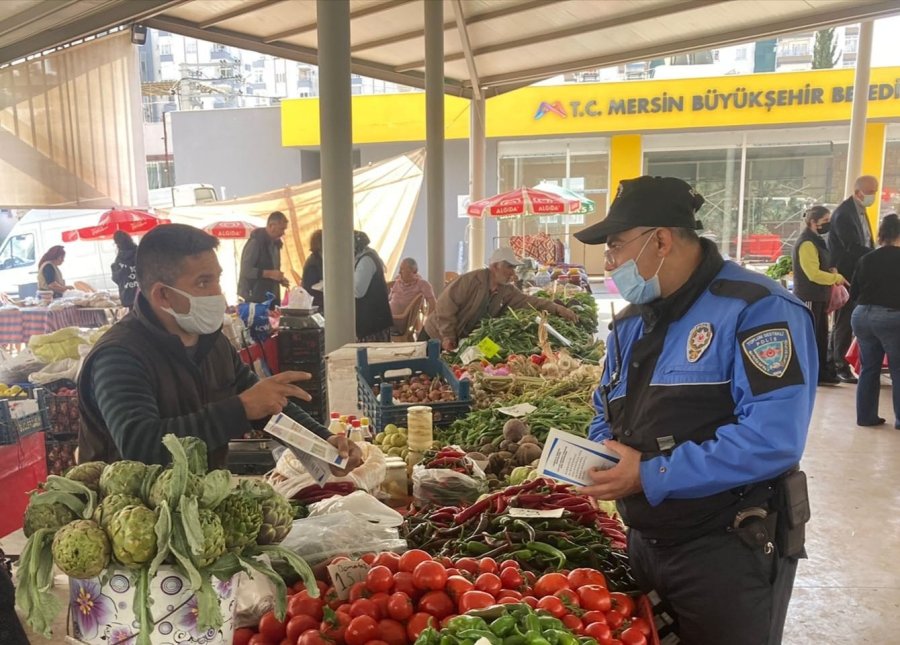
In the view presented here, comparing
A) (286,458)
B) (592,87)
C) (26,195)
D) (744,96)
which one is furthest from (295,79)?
(286,458)

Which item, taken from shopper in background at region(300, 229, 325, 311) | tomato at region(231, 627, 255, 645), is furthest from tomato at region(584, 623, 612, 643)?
shopper in background at region(300, 229, 325, 311)

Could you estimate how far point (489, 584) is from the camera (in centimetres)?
200

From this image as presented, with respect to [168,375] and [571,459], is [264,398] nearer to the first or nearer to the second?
[168,375]

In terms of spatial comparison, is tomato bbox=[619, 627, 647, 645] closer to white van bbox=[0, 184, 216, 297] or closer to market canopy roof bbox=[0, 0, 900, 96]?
market canopy roof bbox=[0, 0, 900, 96]

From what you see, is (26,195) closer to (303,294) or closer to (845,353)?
(303,294)

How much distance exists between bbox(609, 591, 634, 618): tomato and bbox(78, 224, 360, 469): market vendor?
100 cm

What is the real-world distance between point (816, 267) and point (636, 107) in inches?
469

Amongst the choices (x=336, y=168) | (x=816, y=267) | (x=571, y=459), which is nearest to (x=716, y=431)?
(x=571, y=459)

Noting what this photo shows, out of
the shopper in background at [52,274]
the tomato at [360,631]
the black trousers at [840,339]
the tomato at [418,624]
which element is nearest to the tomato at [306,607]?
the tomato at [360,631]

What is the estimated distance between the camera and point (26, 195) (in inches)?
379

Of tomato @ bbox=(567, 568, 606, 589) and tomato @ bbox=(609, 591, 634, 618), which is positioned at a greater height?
tomato @ bbox=(567, 568, 606, 589)

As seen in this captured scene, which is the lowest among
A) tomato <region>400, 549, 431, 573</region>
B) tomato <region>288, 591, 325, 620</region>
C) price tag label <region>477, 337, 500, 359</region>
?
price tag label <region>477, 337, 500, 359</region>

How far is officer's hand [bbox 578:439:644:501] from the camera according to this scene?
2.14 m

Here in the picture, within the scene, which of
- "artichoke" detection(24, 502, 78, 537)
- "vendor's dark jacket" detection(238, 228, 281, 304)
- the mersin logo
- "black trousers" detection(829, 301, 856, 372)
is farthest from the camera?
the mersin logo
